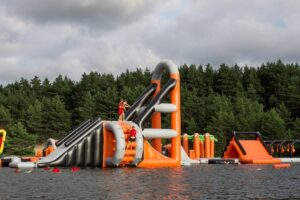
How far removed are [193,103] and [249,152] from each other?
163 feet

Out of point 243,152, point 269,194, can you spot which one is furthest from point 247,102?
point 269,194

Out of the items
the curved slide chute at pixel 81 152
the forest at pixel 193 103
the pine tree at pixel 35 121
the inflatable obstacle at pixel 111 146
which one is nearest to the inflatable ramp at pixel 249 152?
the inflatable obstacle at pixel 111 146

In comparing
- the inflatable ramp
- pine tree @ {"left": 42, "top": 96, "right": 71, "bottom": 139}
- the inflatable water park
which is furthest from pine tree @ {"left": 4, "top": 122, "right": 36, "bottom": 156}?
the inflatable water park

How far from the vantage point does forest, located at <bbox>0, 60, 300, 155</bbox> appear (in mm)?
68438

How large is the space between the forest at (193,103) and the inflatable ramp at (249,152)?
26827mm

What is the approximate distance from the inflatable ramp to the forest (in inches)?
1056

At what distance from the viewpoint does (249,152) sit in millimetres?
36750

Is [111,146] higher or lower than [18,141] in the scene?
lower

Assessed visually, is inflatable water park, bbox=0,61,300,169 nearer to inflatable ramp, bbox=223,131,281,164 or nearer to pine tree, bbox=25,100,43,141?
inflatable ramp, bbox=223,131,281,164

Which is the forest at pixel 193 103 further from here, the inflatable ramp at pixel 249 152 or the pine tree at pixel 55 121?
the inflatable ramp at pixel 249 152

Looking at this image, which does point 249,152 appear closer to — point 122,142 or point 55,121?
point 122,142

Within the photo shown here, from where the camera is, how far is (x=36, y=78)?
118m

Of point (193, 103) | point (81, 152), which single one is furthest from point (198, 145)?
point (193, 103)

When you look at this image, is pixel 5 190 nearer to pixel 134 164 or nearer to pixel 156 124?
pixel 134 164
